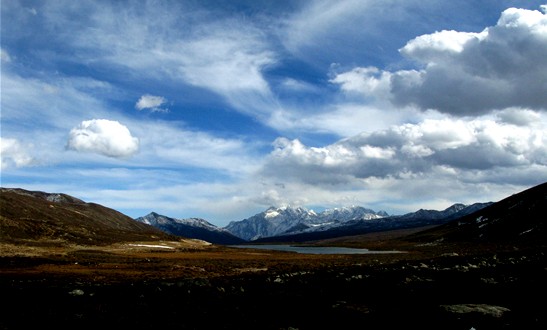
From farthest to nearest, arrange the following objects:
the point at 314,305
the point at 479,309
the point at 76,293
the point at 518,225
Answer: the point at 518,225, the point at 76,293, the point at 314,305, the point at 479,309

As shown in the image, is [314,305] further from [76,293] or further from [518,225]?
[518,225]

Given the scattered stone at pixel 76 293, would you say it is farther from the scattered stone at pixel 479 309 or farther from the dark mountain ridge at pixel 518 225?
the dark mountain ridge at pixel 518 225

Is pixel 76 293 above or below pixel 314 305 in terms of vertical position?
above

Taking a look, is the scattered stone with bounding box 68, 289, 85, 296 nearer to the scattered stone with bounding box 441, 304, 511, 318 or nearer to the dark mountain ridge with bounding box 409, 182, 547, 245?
the scattered stone with bounding box 441, 304, 511, 318

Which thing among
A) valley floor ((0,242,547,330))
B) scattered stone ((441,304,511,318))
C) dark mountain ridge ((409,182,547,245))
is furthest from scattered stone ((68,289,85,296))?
dark mountain ridge ((409,182,547,245))

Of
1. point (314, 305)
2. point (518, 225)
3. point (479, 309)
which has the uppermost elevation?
point (518, 225)

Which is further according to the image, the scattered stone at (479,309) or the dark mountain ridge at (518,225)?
the dark mountain ridge at (518,225)

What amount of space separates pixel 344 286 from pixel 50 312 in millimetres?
19184

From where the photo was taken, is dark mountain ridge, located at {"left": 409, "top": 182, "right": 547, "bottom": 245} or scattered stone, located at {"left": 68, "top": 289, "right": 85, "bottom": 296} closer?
scattered stone, located at {"left": 68, "top": 289, "right": 85, "bottom": 296}

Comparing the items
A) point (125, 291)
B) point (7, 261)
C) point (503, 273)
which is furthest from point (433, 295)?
point (7, 261)

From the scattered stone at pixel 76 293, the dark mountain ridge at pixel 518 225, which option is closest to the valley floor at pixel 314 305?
the scattered stone at pixel 76 293

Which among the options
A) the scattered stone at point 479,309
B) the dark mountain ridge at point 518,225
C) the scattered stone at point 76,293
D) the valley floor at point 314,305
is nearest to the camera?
the valley floor at point 314,305

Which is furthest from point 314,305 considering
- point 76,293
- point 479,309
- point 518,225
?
point 518,225

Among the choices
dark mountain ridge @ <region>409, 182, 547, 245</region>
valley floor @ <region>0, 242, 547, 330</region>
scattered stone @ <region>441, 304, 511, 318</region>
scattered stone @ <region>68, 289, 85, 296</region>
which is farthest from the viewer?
dark mountain ridge @ <region>409, 182, 547, 245</region>
